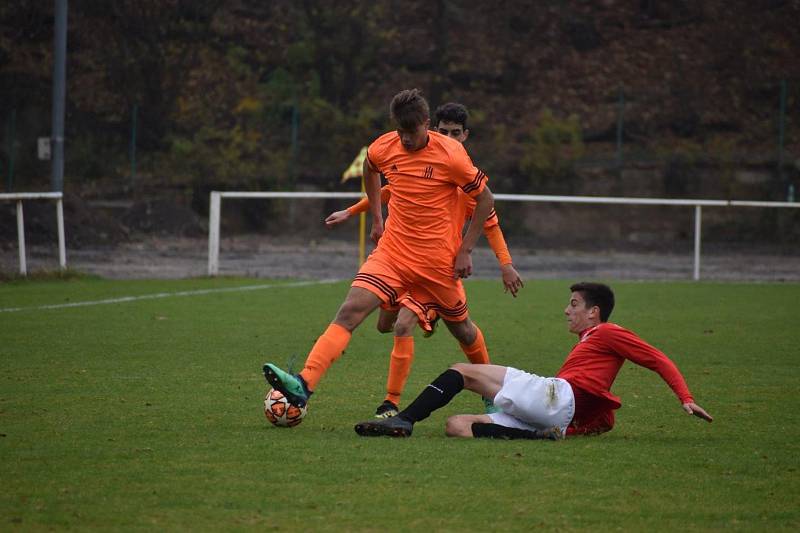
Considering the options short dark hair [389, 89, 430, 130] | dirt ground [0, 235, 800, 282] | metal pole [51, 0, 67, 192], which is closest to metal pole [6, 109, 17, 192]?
dirt ground [0, 235, 800, 282]

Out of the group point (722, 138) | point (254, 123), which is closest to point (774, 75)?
point (722, 138)

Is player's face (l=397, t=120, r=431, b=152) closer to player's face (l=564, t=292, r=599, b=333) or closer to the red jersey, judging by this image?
player's face (l=564, t=292, r=599, b=333)

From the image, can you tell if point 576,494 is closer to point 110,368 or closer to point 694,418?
point 694,418

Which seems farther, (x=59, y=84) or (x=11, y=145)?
(x=11, y=145)

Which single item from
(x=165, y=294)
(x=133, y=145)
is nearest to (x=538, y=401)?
Result: (x=165, y=294)

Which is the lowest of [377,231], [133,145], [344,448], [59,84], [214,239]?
[344,448]

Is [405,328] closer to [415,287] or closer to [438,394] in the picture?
[415,287]

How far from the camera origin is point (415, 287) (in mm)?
6793

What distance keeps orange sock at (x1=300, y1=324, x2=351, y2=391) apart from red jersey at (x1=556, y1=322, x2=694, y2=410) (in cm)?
121

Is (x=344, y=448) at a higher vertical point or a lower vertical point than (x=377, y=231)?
lower

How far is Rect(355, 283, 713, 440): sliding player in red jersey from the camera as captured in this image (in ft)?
20.0

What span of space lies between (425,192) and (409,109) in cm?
53

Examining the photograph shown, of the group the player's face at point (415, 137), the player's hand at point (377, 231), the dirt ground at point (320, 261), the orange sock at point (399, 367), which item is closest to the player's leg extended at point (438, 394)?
the orange sock at point (399, 367)

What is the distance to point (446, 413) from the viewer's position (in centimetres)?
721
